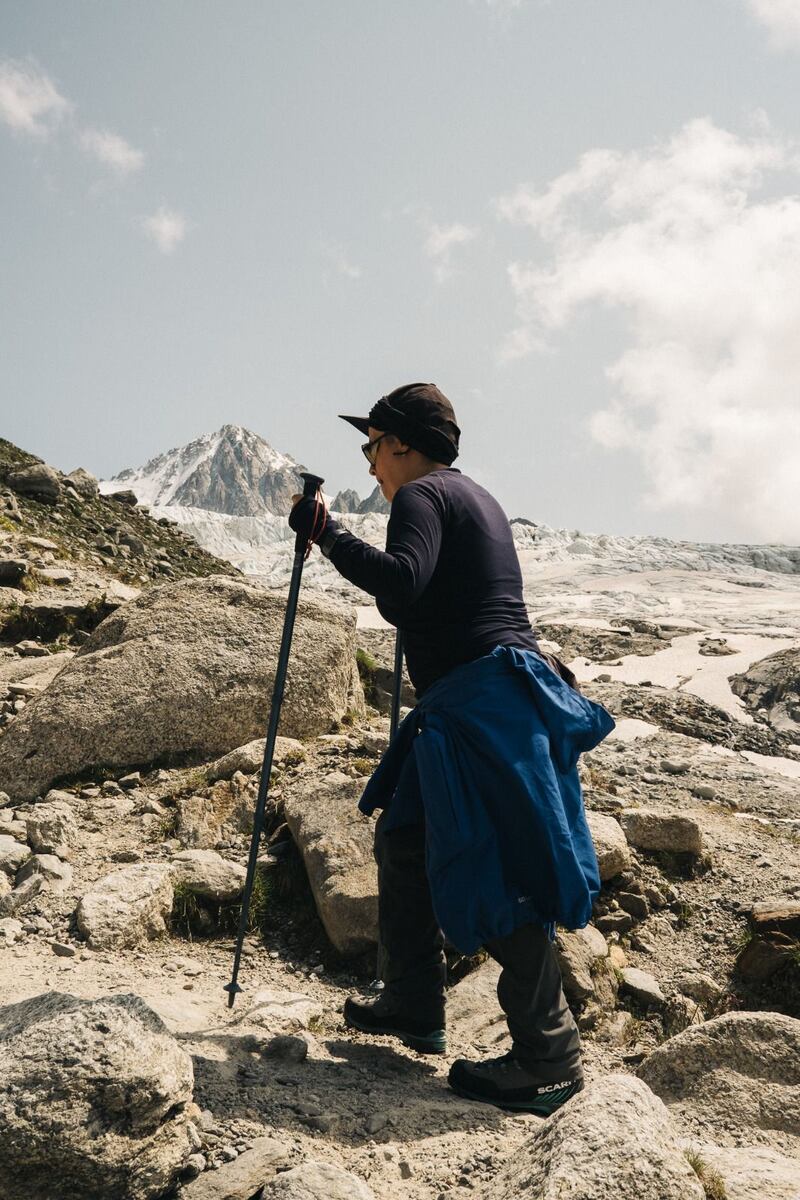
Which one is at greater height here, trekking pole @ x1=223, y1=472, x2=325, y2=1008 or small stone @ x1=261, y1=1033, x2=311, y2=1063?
trekking pole @ x1=223, y1=472, x2=325, y2=1008

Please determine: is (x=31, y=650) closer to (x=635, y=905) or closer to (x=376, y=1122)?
(x=635, y=905)

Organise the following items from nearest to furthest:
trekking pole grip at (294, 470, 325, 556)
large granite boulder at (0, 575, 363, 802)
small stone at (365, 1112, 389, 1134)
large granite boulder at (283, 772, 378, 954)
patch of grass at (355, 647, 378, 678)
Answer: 1. small stone at (365, 1112, 389, 1134)
2. trekking pole grip at (294, 470, 325, 556)
3. large granite boulder at (283, 772, 378, 954)
4. large granite boulder at (0, 575, 363, 802)
5. patch of grass at (355, 647, 378, 678)

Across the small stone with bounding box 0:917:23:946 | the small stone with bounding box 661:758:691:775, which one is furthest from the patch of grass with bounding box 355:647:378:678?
the small stone with bounding box 0:917:23:946

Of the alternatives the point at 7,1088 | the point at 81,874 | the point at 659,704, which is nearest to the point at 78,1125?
the point at 7,1088

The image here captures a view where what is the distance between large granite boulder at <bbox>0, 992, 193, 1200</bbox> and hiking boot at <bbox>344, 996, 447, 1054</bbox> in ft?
3.72

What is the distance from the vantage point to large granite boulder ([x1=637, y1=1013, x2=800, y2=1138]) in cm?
302

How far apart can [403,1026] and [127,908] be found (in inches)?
67.1

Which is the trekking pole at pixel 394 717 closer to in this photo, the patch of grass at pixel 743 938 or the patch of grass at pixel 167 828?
the patch of grass at pixel 167 828

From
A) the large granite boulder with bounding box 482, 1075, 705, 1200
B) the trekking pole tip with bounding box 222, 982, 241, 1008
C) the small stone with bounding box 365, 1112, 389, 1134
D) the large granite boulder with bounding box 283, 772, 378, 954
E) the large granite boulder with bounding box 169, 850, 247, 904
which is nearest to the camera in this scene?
the large granite boulder with bounding box 482, 1075, 705, 1200

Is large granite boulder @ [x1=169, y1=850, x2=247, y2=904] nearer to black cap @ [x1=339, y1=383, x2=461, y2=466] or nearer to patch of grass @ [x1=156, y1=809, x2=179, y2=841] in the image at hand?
patch of grass @ [x1=156, y1=809, x2=179, y2=841]

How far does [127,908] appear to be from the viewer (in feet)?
14.4

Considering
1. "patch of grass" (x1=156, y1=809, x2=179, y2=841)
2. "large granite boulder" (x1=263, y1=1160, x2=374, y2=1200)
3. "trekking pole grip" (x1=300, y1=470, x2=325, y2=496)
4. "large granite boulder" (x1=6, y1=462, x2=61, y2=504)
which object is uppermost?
"large granite boulder" (x1=6, y1=462, x2=61, y2=504)

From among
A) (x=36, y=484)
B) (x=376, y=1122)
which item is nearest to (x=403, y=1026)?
(x=376, y=1122)

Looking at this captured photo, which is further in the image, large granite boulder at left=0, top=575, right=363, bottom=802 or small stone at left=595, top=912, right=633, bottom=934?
large granite boulder at left=0, top=575, right=363, bottom=802
